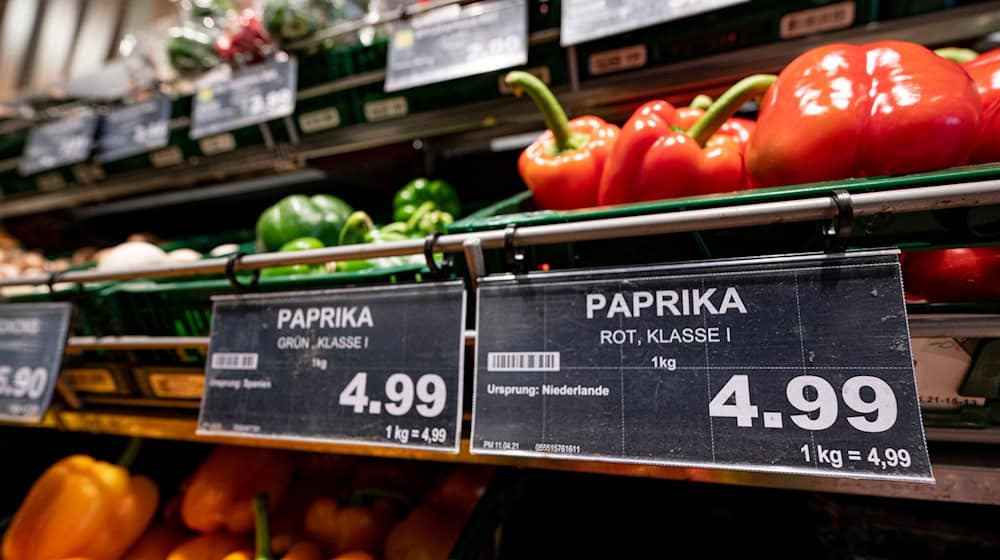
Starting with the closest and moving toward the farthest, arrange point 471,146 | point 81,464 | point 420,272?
point 420,272, point 81,464, point 471,146

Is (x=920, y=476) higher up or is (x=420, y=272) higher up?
(x=420, y=272)

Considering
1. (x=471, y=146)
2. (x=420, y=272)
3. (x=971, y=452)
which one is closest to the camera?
(x=971, y=452)

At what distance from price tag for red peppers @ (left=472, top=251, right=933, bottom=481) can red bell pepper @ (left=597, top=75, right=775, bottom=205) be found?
24 centimetres

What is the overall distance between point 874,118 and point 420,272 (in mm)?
585

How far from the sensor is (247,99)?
3.97 feet

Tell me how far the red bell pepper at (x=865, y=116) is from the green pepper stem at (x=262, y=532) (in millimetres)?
978

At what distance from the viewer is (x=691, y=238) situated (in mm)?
554

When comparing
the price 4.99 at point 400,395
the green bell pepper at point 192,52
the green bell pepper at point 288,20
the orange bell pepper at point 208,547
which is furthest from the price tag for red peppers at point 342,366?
the green bell pepper at point 192,52

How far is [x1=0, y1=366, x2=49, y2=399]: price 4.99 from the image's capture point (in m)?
0.86

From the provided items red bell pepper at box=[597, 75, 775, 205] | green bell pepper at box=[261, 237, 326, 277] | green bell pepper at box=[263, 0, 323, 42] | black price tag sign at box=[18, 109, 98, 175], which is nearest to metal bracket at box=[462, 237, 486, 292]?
red bell pepper at box=[597, 75, 775, 205]

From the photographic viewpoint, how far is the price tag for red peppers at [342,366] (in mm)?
572

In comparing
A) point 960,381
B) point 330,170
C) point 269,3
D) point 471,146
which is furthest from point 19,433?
point 960,381

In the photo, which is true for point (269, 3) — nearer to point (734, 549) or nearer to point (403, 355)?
point (403, 355)

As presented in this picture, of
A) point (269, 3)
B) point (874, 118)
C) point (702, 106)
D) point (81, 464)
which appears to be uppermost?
point (269, 3)
